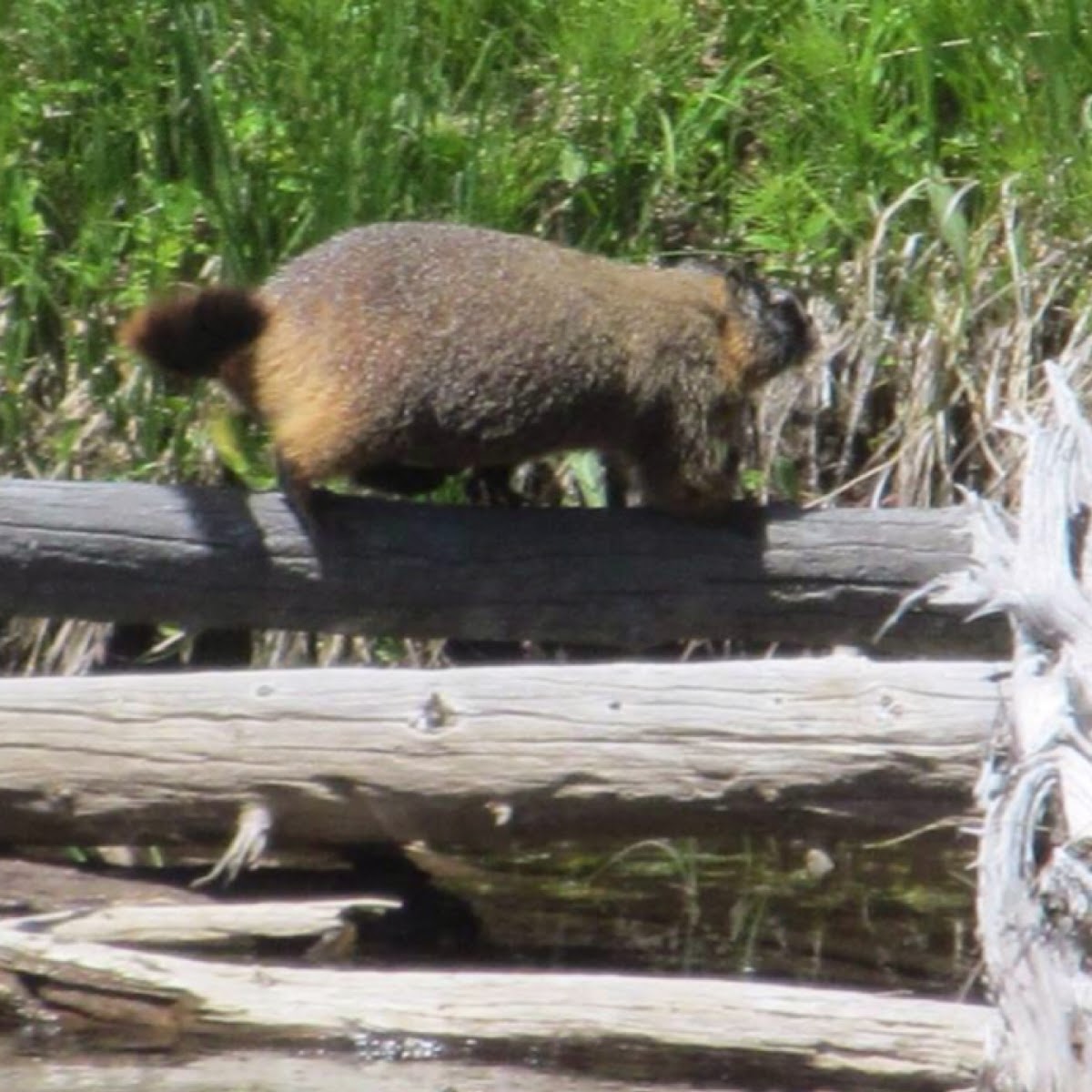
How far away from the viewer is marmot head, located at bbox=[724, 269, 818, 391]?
5.57m

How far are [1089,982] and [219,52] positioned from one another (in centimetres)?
365

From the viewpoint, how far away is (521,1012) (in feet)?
14.6

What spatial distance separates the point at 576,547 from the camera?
202 inches

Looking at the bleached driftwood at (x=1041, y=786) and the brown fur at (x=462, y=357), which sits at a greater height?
the brown fur at (x=462, y=357)

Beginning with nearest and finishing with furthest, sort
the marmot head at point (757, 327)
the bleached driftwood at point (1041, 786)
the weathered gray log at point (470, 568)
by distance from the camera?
1. the bleached driftwood at point (1041, 786)
2. the weathered gray log at point (470, 568)
3. the marmot head at point (757, 327)

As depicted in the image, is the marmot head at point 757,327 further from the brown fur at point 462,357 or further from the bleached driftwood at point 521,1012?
A: the bleached driftwood at point 521,1012

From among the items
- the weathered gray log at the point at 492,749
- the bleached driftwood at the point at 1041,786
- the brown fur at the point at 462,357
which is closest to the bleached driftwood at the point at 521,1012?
the weathered gray log at the point at 492,749

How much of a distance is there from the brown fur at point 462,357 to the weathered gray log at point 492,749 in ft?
1.77

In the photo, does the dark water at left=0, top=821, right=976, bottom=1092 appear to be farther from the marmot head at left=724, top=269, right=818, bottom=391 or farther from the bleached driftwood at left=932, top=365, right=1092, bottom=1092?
the marmot head at left=724, top=269, right=818, bottom=391

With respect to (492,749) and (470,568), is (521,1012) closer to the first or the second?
(492,749)

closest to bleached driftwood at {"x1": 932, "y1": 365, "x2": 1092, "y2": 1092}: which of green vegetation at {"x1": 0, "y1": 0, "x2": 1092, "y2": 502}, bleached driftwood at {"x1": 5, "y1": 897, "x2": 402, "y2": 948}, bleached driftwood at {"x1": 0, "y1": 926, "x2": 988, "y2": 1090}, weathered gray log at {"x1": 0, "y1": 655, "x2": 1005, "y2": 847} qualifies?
weathered gray log at {"x1": 0, "y1": 655, "x2": 1005, "y2": 847}

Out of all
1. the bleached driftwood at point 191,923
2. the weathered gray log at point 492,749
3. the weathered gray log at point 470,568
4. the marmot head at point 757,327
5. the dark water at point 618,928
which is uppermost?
the marmot head at point 757,327

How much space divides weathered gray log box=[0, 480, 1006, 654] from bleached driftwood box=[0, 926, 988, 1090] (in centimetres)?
74

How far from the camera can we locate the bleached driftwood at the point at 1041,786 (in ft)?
11.9
